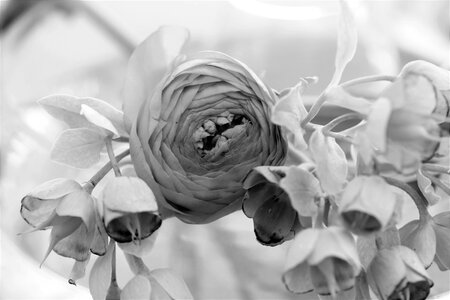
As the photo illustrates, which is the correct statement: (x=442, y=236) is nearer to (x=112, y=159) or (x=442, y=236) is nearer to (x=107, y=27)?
(x=112, y=159)

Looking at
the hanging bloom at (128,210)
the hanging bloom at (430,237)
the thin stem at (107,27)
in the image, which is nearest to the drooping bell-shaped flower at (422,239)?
the hanging bloom at (430,237)

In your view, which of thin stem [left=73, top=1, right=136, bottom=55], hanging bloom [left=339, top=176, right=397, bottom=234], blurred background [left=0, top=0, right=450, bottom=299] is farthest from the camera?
thin stem [left=73, top=1, right=136, bottom=55]

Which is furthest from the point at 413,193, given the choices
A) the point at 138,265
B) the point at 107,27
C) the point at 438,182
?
the point at 107,27

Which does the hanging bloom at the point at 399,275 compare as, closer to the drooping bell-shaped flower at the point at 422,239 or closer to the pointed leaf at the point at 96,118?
the drooping bell-shaped flower at the point at 422,239

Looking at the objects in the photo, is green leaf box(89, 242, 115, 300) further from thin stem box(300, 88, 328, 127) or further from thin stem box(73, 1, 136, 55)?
thin stem box(73, 1, 136, 55)

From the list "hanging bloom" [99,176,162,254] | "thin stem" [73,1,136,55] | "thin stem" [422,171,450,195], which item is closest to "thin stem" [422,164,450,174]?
"thin stem" [422,171,450,195]

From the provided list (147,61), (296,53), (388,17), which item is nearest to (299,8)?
(296,53)

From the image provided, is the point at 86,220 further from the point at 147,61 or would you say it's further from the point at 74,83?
the point at 74,83
